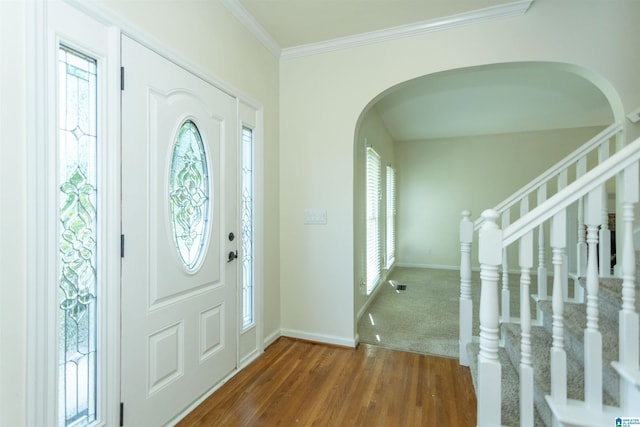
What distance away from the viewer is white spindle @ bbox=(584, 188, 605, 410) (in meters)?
1.24

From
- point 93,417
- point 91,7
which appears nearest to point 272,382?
point 93,417

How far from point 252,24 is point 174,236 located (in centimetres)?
180

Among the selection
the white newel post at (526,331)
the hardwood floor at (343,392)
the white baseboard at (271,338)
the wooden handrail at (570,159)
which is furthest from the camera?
the white baseboard at (271,338)

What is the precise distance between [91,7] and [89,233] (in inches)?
39.3

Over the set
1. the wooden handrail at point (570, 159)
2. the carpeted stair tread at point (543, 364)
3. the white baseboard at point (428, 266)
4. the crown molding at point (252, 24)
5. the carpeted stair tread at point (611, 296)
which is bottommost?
the white baseboard at point (428, 266)

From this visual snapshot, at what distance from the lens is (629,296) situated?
1197 millimetres

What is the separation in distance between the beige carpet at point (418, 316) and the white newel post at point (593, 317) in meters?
1.34

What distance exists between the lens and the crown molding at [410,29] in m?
2.24

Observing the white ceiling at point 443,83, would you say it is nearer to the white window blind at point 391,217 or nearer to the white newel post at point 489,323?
the white window blind at point 391,217

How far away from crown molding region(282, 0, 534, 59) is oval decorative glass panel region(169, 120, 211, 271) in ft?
4.90

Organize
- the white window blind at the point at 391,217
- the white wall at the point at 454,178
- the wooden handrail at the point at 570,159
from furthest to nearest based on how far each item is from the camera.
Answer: the white wall at the point at 454,178 → the white window blind at the point at 391,217 → the wooden handrail at the point at 570,159

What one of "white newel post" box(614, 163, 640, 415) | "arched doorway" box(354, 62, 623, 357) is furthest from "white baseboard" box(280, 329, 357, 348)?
"white newel post" box(614, 163, 640, 415)

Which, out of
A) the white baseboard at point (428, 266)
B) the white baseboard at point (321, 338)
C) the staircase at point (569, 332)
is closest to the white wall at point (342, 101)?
the white baseboard at point (321, 338)

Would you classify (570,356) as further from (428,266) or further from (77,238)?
(428,266)
